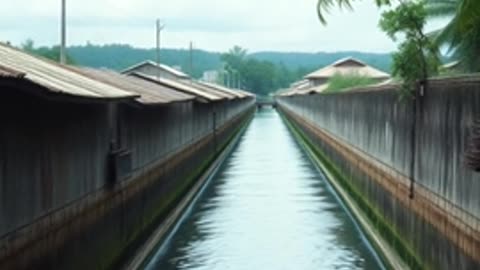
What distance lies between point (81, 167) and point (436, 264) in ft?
17.2

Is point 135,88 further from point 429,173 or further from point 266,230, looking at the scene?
point 429,173

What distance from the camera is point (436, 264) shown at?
13227 mm

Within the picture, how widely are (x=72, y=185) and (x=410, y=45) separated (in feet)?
24.1

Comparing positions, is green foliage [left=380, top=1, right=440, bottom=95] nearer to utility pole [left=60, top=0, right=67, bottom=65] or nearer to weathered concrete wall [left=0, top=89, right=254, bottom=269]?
weathered concrete wall [left=0, top=89, right=254, bottom=269]

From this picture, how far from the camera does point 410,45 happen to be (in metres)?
17.3

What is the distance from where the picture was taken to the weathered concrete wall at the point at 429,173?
11688mm

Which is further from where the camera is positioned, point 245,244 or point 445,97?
point 245,244

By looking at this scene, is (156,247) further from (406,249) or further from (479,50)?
(479,50)

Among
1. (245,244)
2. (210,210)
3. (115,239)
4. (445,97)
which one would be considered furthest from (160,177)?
(445,97)

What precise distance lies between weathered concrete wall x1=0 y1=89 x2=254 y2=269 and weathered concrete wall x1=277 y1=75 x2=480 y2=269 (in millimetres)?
4918

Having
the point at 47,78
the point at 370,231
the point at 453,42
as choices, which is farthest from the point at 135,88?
the point at 47,78

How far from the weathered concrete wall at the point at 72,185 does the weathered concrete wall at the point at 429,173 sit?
16.1 feet

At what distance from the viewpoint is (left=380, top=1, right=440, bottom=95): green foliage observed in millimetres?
16641

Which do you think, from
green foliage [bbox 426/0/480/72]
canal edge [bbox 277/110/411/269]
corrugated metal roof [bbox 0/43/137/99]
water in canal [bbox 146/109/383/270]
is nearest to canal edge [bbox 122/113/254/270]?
water in canal [bbox 146/109/383/270]
